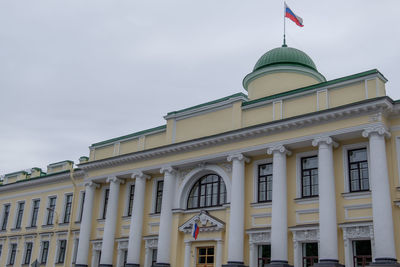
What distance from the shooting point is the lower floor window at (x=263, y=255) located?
66.9ft

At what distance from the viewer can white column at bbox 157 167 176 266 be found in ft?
76.1

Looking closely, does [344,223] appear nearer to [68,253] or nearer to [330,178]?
[330,178]

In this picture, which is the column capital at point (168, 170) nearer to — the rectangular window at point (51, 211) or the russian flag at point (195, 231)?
the russian flag at point (195, 231)

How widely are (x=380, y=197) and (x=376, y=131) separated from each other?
2557mm

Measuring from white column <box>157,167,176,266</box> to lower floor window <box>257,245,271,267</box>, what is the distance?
4.88m

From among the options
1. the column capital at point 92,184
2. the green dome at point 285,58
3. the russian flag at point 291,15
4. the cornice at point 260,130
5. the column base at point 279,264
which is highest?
the russian flag at point 291,15

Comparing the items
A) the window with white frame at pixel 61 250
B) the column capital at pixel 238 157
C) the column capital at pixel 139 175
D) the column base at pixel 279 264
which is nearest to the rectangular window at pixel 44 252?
the window with white frame at pixel 61 250

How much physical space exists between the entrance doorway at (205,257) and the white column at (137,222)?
3.64 metres

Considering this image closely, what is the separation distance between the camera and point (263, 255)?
67.6 ft

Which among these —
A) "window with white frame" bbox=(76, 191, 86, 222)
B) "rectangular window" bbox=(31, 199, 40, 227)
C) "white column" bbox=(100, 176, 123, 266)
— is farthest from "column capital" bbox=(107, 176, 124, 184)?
"rectangular window" bbox=(31, 199, 40, 227)

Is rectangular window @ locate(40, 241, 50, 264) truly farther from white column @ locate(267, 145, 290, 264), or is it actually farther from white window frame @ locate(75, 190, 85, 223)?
white column @ locate(267, 145, 290, 264)

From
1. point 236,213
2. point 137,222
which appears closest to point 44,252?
point 137,222

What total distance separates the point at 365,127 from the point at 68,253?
1972cm

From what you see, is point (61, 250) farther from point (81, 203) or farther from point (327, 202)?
point (327, 202)
